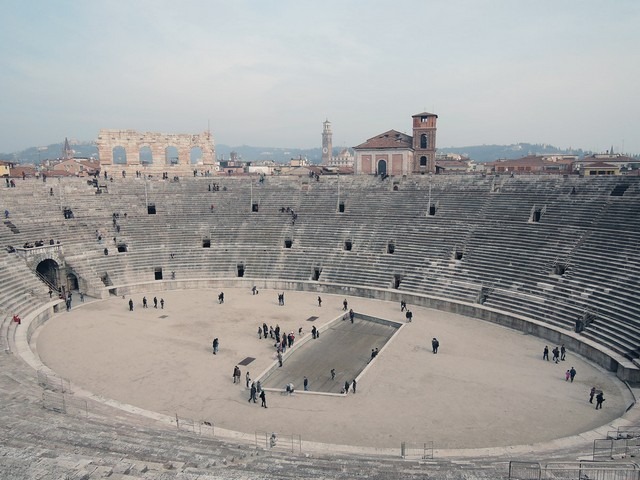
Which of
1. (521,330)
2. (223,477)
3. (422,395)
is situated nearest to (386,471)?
(223,477)

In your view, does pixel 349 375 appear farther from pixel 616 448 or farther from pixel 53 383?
pixel 53 383

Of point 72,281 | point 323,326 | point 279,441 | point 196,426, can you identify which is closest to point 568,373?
point 323,326

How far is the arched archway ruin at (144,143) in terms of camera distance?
53312 millimetres

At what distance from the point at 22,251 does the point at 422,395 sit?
30043mm

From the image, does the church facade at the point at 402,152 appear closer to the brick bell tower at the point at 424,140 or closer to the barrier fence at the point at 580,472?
the brick bell tower at the point at 424,140

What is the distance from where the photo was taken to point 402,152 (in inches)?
2596

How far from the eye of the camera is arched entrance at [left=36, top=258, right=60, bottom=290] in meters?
35.5

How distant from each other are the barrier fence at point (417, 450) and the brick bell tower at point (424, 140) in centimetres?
5534

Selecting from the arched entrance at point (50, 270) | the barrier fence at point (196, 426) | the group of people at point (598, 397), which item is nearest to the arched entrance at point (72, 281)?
the arched entrance at point (50, 270)

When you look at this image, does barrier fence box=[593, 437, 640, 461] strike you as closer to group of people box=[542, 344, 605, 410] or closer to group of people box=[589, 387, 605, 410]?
group of people box=[589, 387, 605, 410]

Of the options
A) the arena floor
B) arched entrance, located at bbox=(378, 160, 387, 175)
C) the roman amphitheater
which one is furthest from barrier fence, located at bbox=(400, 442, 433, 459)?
arched entrance, located at bbox=(378, 160, 387, 175)

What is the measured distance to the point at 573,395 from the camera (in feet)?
67.2

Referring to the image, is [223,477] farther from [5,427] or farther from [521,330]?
[521,330]

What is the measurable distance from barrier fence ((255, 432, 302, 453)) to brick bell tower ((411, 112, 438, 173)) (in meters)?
56.0
